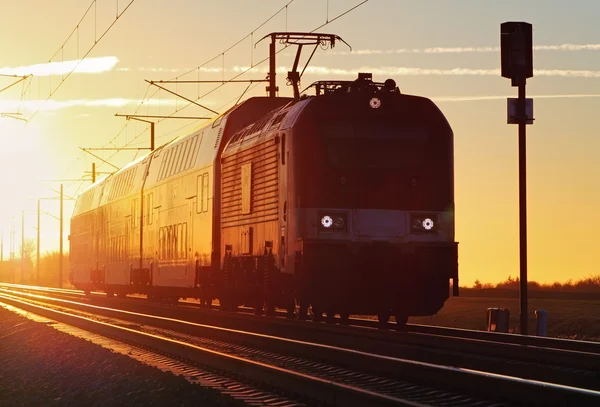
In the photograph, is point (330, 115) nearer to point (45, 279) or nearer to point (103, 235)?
point (103, 235)

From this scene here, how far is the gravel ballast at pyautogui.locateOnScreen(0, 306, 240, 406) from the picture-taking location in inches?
385

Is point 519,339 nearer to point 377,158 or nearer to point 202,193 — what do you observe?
point 377,158

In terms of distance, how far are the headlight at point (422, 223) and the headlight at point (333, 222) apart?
1157mm

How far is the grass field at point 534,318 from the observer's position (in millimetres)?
20906

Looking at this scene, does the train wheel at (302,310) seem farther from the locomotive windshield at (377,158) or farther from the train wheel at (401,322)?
the locomotive windshield at (377,158)

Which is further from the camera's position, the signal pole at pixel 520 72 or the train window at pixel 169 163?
the train window at pixel 169 163

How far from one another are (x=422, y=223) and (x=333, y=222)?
1536 mm

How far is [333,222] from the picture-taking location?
16.7 m

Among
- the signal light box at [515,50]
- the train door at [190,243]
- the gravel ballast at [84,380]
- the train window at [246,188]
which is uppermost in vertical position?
the signal light box at [515,50]

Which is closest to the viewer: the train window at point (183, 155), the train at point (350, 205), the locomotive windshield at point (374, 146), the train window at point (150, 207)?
the train at point (350, 205)

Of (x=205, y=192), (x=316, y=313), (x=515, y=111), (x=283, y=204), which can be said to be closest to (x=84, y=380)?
(x=283, y=204)

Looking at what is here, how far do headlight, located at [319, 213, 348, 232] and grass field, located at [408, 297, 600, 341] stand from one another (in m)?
4.65

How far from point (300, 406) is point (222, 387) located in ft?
5.50

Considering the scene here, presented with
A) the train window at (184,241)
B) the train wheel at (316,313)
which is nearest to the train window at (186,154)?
the train window at (184,241)
